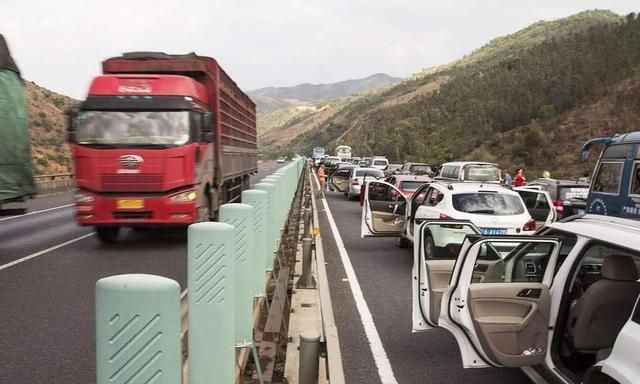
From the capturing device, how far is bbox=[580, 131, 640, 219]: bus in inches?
404

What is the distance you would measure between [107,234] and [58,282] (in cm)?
339

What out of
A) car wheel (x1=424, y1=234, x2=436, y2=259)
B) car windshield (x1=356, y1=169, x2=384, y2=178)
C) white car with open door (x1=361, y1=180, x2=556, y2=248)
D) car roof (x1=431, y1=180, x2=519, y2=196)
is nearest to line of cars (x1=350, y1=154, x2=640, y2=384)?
car wheel (x1=424, y1=234, x2=436, y2=259)

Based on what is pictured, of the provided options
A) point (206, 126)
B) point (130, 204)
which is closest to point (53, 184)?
point (206, 126)

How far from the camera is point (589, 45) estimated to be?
56.2m

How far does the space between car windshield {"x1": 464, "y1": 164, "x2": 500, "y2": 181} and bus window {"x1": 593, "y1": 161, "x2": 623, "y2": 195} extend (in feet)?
24.5

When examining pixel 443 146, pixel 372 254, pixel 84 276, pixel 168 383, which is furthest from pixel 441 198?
pixel 443 146

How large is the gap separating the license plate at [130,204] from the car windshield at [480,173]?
37.8 ft

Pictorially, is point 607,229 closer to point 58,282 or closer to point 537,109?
point 58,282

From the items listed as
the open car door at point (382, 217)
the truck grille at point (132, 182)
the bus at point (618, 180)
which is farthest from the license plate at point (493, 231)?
the truck grille at point (132, 182)

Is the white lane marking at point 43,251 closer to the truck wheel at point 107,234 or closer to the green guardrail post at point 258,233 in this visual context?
the truck wheel at point 107,234

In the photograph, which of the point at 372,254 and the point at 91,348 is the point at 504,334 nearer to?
the point at 91,348

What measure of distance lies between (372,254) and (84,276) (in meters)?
5.48

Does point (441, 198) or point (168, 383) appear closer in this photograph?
point (168, 383)

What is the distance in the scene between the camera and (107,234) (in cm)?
1161
